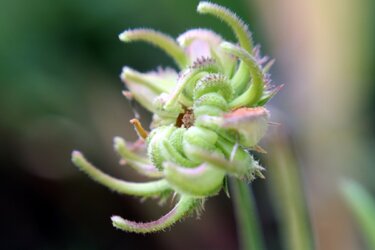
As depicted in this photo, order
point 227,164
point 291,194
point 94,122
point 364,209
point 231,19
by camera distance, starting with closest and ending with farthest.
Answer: point 227,164 < point 231,19 < point 291,194 < point 364,209 < point 94,122

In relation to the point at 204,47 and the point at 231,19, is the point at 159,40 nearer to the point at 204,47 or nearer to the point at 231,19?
the point at 204,47

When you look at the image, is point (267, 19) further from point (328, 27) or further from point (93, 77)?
point (93, 77)

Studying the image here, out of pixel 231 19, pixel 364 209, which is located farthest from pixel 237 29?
pixel 364 209

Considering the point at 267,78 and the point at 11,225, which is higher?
the point at 11,225

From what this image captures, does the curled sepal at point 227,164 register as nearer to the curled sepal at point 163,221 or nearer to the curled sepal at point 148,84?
the curled sepal at point 163,221

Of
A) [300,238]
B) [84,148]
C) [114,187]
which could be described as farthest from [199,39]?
[84,148]

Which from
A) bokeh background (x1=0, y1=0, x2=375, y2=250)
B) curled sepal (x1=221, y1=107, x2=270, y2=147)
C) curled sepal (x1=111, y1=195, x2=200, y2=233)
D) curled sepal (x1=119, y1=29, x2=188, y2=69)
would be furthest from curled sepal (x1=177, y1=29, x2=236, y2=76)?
bokeh background (x1=0, y1=0, x2=375, y2=250)
